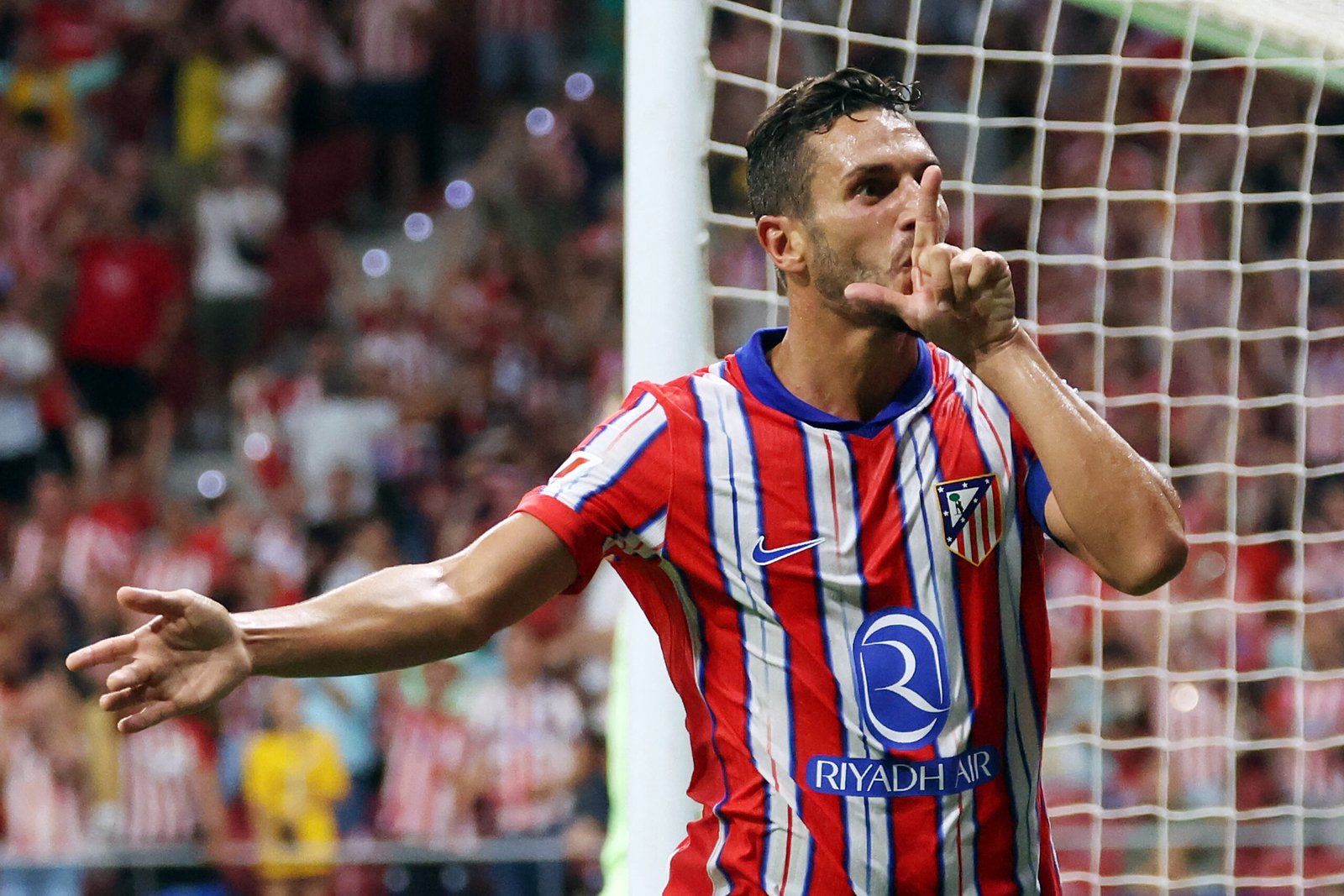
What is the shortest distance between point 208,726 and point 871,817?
5.22 metres

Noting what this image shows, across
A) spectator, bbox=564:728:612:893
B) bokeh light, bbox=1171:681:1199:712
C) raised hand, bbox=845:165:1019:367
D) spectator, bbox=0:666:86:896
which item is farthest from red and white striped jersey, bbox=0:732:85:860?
raised hand, bbox=845:165:1019:367

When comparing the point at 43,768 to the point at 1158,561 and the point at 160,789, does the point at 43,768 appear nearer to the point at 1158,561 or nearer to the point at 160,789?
the point at 160,789

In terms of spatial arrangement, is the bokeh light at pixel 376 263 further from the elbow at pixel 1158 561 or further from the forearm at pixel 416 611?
the elbow at pixel 1158 561

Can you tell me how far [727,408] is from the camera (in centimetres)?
227

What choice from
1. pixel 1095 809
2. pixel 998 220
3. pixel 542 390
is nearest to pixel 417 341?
pixel 542 390

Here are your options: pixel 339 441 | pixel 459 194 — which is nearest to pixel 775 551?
pixel 339 441

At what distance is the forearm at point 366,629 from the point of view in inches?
80.5

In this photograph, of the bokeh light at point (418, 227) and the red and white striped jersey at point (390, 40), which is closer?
the bokeh light at point (418, 227)

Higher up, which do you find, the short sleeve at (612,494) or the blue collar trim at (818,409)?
the blue collar trim at (818,409)

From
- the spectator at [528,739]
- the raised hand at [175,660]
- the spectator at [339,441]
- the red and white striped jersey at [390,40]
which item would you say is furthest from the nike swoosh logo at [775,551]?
the red and white striped jersey at [390,40]

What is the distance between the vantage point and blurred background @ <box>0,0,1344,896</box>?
5.93 meters

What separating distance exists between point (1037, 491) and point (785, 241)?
49 cm

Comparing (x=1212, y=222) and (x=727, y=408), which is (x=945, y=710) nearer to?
(x=727, y=408)

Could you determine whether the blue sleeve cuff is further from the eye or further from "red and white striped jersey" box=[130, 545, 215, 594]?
"red and white striped jersey" box=[130, 545, 215, 594]
